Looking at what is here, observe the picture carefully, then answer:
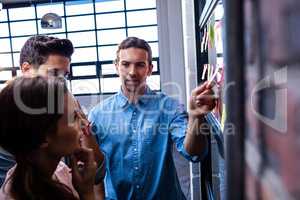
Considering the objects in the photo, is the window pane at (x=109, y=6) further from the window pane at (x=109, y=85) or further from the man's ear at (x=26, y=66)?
the man's ear at (x=26, y=66)

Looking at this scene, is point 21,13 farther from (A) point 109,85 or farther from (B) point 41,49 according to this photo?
(B) point 41,49

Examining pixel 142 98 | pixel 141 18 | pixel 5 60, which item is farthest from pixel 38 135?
pixel 5 60

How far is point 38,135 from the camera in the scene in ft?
2.69

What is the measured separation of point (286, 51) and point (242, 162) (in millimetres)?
176

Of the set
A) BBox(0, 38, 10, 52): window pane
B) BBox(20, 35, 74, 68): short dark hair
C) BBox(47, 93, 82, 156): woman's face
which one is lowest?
BBox(47, 93, 82, 156): woman's face

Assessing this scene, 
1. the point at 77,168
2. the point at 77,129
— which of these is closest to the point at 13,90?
the point at 77,129

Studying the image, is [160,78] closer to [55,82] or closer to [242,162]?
[55,82]

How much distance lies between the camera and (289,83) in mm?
367

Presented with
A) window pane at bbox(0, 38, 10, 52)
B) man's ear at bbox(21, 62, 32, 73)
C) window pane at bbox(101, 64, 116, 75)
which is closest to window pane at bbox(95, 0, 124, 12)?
window pane at bbox(101, 64, 116, 75)

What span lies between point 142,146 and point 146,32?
5176 mm

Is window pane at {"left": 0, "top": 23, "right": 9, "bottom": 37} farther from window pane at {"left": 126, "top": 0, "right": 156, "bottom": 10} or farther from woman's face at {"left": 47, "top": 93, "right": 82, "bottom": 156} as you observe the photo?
woman's face at {"left": 47, "top": 93, "right": 82, "bottom": 156}

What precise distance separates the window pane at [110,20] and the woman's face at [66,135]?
5.94 meters

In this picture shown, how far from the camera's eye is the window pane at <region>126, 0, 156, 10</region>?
6.30m

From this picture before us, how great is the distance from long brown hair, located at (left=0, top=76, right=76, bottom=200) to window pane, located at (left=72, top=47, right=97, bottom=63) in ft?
19.7
